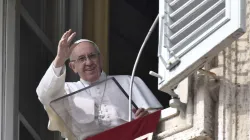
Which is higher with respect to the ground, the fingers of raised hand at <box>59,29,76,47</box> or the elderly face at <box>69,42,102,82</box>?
the fingers of raised hand at <box>59,29,76,47</box>

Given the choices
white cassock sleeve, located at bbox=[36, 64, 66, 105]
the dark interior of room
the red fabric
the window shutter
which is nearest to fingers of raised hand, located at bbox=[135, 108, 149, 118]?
the red fabric

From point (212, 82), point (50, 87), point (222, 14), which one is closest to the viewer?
point (222, 14)

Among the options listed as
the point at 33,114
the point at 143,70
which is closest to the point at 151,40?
the point at 143,70

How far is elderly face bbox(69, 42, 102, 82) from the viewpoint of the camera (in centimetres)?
Result: 650

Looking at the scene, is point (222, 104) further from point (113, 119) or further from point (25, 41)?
point (25, 41)

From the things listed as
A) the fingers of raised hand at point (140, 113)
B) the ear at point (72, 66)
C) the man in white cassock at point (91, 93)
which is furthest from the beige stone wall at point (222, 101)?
the ear at point (72, 66)

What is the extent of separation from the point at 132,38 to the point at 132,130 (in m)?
1.41

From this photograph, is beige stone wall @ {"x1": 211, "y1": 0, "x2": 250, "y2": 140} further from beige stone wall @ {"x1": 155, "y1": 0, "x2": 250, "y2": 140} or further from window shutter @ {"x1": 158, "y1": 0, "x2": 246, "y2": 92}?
window shutter @ {"x1": 158, "y1": 0, "x2": 246, "y2": 92}

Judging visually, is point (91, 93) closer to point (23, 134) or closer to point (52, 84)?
point (52, 84)

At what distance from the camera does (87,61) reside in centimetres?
649

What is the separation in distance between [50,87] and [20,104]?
822 millimetres

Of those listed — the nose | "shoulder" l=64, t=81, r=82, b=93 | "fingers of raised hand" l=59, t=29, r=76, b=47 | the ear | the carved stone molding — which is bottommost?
the carved stone molding

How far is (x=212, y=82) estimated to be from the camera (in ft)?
19.0

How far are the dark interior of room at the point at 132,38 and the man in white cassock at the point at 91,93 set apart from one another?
635 millimetres
